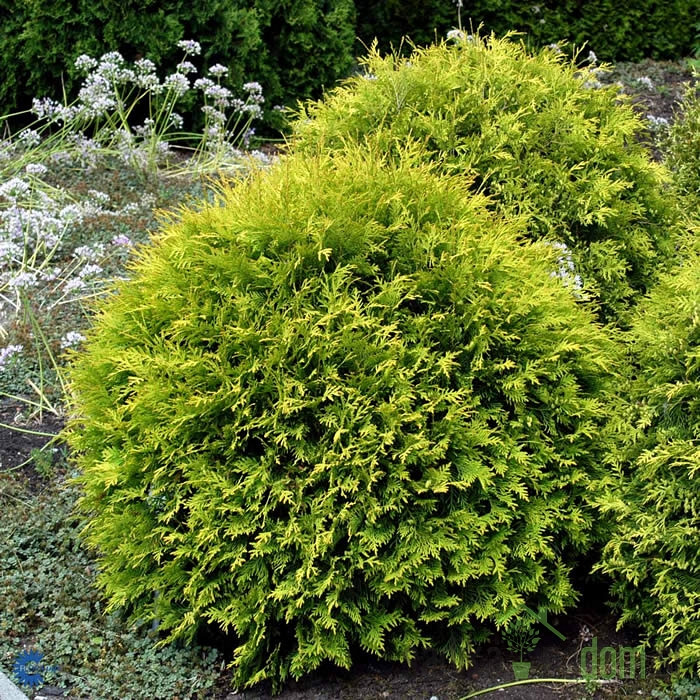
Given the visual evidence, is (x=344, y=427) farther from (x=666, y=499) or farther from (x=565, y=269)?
(x=565, y=269)

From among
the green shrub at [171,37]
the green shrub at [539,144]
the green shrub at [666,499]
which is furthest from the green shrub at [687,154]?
the green shrub at [171,37]

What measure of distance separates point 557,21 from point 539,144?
6.11m

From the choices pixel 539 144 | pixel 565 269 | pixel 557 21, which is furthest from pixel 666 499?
pixel 557 21

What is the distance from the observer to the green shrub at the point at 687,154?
473 cm

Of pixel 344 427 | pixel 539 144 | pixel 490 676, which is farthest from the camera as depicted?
pixel 539 144

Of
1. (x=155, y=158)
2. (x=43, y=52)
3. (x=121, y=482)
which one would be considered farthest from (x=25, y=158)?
(x=121, y=482)

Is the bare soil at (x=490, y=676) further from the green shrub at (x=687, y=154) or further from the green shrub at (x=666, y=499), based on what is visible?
the green shrub at (x=687, y=154)

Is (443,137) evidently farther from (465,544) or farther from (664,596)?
(664,596)

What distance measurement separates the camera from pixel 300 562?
296 cm

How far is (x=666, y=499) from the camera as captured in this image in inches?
117

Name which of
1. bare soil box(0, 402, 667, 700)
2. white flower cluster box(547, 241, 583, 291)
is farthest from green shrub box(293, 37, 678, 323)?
bare soil box(0, 402, 667, 700)

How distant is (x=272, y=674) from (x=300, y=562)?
410 mm

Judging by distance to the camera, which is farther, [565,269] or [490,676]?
[565,269]

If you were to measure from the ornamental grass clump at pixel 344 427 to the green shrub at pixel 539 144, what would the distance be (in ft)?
1.94
